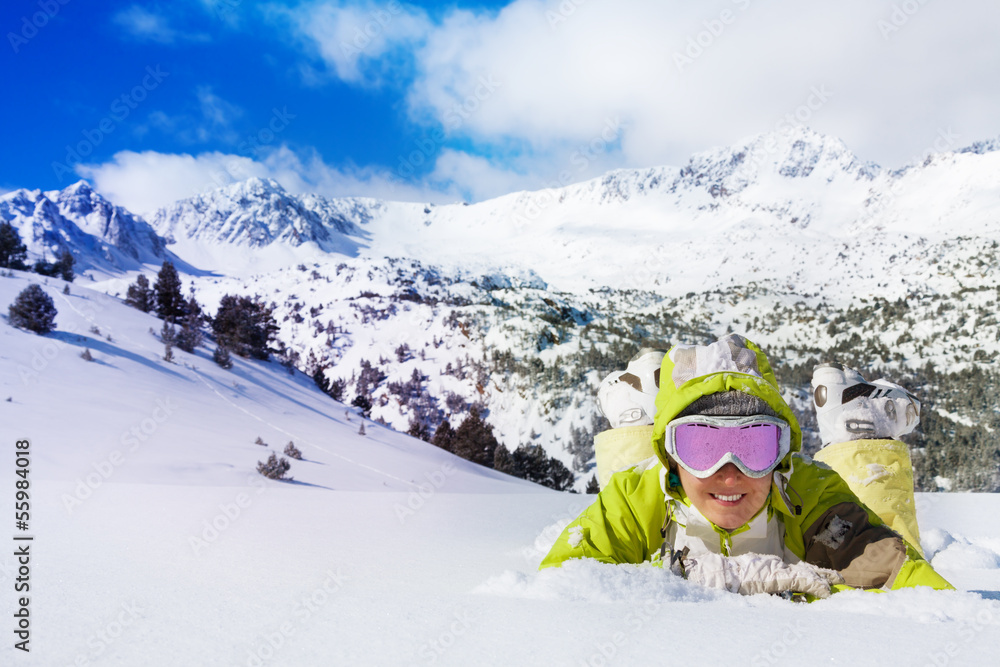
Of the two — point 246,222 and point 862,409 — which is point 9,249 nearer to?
point 862,409

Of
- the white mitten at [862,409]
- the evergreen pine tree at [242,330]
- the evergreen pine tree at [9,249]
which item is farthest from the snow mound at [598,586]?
the evergreen pine tree at [9,249]

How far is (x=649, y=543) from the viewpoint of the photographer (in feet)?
7.23

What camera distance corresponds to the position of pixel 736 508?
196 centimetres

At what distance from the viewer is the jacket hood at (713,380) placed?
6.49 ft

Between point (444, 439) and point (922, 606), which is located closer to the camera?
point (922, 606)

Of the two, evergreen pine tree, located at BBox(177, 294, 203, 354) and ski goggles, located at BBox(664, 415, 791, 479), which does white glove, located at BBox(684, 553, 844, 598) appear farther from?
evergreen pine tree, located at BBox(177, 294, 203, 354)

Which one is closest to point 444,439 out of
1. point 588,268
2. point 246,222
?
point 588,268

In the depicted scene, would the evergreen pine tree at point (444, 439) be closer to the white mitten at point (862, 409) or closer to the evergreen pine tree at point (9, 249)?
the white mitten at point (862, 409)

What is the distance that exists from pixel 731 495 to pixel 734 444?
0.20 m

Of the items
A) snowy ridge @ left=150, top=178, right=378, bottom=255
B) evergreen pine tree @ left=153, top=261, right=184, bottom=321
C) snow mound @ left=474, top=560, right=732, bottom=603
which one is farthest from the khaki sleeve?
snowy ridge @ left=150, top=178, right=378, bottom=255

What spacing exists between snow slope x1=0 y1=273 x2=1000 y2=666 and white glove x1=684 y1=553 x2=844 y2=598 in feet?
0.54

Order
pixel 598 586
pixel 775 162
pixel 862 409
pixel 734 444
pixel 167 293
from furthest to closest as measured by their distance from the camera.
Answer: pixel 775 162, pixel 167 293, pixel 862 409, pixel 734 444, pixel 598 586

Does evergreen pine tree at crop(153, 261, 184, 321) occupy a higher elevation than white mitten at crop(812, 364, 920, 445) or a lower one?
higher

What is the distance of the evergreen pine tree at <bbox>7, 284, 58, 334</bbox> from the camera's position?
A: 8.67m
